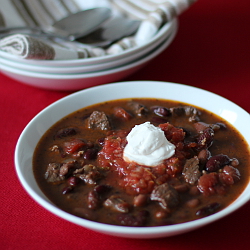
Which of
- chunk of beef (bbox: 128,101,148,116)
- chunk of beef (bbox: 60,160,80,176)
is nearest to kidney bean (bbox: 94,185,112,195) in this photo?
chunk of beef (bbox: 60,160,80,176)

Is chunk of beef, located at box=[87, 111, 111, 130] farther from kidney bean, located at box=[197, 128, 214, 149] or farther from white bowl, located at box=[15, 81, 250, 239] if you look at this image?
kidney bean, located at box=[197, 128, 214, 149]

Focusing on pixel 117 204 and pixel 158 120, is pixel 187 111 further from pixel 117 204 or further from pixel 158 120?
pixel 117 204

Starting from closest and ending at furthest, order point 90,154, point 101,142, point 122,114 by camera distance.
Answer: point 90,154 < point 101,142 < point 122,114

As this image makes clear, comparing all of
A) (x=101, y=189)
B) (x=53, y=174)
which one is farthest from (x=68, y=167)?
(x=101, y=189)

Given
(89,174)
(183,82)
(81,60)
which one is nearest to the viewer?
(89,174)

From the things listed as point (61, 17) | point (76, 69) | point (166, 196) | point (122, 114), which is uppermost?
point (166, 196)

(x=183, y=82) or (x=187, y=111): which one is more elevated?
(x=187, y=111)
